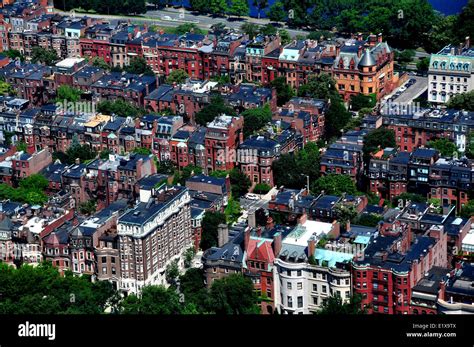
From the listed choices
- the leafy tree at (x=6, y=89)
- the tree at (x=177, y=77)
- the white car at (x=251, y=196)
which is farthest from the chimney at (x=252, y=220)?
the leafy tree at (x=6, y=89)

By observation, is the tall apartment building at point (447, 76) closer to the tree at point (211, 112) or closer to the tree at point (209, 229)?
the tree at point (211, 112)

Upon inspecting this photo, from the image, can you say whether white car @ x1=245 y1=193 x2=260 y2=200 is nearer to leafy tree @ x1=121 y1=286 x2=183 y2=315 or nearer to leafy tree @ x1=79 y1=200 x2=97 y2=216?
leafy tree @ x1=79 y1=200 x2=97 y2=216

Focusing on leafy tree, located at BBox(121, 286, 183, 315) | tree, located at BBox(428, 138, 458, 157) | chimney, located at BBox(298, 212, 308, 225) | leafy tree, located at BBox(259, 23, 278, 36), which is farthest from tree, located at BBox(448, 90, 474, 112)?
leafy tree, located at BBox(121, 286, 183, 315)

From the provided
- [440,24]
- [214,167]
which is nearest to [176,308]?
[214,167]

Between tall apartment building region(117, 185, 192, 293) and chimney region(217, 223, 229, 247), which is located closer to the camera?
tall apartment building region(117, 185, 192, 293)

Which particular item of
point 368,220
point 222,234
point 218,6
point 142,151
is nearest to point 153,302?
A: point 222,234

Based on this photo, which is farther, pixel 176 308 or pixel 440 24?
pixel 440 24

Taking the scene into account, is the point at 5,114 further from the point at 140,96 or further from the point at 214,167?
the point at 214,167
